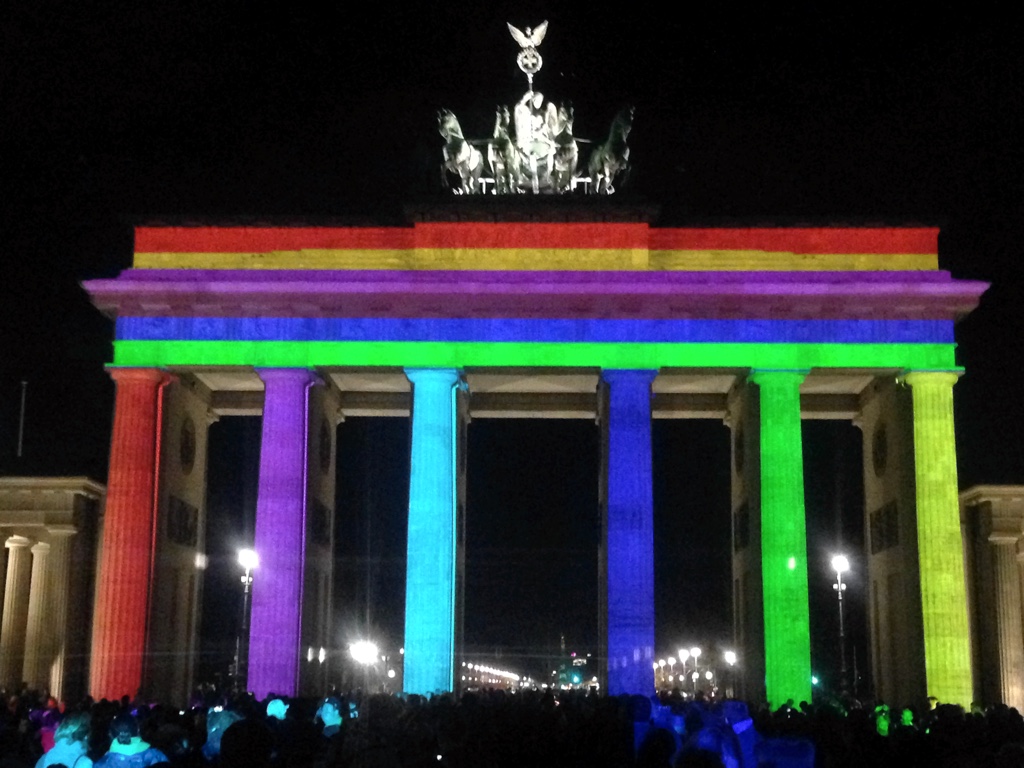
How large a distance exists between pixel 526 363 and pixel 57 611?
22283mm


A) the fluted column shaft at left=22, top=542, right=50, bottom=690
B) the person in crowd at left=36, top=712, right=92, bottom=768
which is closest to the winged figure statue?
the fluted column shaft at left=22, top=542, right=50, bottom=690

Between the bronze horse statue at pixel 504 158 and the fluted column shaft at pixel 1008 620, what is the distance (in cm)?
2380

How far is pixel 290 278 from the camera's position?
50.9 metres

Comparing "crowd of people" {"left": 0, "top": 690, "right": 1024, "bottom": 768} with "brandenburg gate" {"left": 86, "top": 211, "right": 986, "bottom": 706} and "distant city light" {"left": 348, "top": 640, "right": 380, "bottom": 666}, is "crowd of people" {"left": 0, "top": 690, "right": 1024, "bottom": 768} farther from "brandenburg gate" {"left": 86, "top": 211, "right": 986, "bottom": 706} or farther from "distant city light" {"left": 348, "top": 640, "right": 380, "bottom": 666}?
"distant city light" {"left": 348, "top": 640, "right": 380, "bottom": 666}

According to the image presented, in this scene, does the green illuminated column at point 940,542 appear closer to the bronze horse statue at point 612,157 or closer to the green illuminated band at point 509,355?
the green illuminated band at point 509,355

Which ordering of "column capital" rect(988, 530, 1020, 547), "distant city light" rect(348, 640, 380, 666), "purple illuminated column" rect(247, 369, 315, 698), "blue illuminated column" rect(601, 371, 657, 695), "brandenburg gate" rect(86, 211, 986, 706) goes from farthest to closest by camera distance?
1. "distant city light" rect(348, 640, 380, 666)
2. "column capital" rect(988, 530, 1020, 547)
3. "brandenburg gate" rect(86, 211, 986, 706)
4. "purple illuminated column" rect(247, 369, 315, 698)
5. "blue illuminated column" rect(601, 371, 657, 695)

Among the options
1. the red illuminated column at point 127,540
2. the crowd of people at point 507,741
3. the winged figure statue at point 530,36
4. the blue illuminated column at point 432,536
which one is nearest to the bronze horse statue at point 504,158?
the winged figure statue at point 530,36

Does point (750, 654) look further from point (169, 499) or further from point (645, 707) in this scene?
point (645, 707)

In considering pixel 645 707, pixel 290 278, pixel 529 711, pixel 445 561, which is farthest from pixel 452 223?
pixel 645 707

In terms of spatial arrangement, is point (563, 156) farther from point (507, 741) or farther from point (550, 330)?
point (507, 741)

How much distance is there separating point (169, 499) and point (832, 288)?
26.9 meters

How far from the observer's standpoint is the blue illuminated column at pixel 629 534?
160 feet

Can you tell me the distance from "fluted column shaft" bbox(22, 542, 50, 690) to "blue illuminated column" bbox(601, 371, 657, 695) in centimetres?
2322

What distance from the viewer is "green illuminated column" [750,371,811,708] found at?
48562 mm
